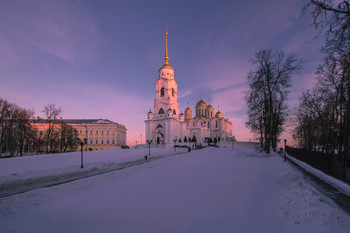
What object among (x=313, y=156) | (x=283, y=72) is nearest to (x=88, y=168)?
(x=313, y=156)

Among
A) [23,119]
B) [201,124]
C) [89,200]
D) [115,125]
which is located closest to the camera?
[89,200]

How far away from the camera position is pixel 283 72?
805 inches

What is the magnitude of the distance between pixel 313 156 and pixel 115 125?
218 ft

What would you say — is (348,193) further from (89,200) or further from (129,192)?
(89,200)

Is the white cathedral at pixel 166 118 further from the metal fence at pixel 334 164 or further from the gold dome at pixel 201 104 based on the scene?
the metal fence at pixel 334 164

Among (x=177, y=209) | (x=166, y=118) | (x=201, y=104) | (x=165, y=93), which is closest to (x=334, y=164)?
(x=177, y=209)

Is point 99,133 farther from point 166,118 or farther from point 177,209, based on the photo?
point 177,209

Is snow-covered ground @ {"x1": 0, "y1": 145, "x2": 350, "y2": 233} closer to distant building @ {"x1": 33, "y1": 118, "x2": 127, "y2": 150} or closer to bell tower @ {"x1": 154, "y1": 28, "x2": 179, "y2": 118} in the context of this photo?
bell tower @ {"x1": 154, "y1": 28, "x2": 179, "y2": 118}

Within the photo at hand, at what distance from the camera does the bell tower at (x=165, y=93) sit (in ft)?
190

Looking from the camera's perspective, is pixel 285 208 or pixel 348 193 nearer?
pixel 285 208

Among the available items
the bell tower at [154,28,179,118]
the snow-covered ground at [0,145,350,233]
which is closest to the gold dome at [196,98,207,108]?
the bell tower at [154,28,179,118]

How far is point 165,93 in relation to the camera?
193 feet

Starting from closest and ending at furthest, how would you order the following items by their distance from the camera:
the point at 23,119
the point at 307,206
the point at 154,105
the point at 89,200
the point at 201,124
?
the point at 307,206
the point at 89,200
the point at 23,119
the point at 154,105
the point at 201,124

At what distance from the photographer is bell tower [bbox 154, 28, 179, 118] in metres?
58.0
